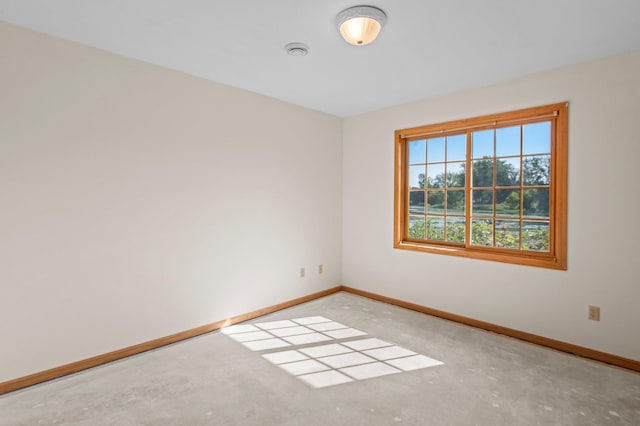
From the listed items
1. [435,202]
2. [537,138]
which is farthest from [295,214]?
[537,138]

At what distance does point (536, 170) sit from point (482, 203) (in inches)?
24.0

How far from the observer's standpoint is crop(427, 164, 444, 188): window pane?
4.05 meters

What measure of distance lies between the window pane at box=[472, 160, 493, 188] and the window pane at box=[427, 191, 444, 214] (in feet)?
1.42

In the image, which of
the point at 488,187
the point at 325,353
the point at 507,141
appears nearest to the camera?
the point at 325,353

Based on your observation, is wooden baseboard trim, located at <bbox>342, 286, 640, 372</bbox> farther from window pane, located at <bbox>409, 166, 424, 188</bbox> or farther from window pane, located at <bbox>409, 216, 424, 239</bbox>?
window pane, located at <bbox>409, 166, 424, 188</bbox>

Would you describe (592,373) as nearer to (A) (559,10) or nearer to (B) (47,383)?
Result: (A) (559,10)

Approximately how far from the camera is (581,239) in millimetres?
2963

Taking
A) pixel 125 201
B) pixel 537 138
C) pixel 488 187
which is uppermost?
pixel 537 138

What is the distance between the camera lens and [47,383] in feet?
7.96

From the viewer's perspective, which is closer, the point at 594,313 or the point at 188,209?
the point at 594,313

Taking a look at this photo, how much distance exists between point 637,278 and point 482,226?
4.31 ft

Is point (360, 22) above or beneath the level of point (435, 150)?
above

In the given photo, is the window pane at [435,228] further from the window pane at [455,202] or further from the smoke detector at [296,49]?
the smoke detector at [296,49]

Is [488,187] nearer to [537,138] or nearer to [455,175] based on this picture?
[455,175]
